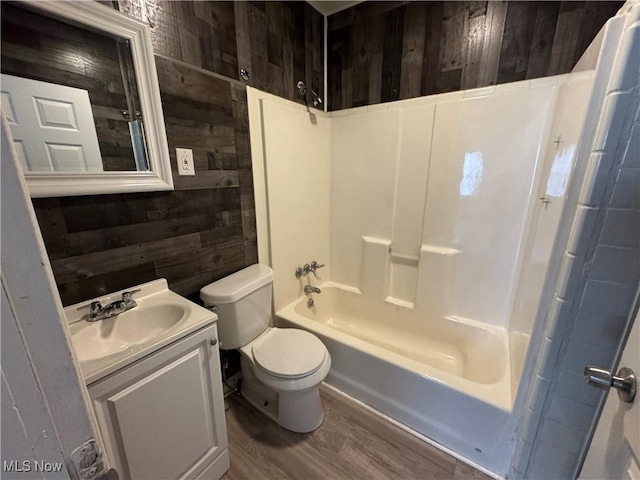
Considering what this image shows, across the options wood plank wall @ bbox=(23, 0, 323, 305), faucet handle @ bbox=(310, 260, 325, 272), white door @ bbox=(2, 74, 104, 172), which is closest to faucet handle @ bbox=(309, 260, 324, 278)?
faucet handle @ bbox=(310, 260, 325, 272)

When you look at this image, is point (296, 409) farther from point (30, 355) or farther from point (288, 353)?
point (30, 355)

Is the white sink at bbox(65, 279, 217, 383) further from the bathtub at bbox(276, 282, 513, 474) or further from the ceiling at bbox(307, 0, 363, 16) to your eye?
the ceiling at bbox(307, 0, 363, 16)

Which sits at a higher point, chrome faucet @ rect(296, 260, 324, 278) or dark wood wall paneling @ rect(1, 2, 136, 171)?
dark wood wall paneling @ rect(1, 2, 136, 171)

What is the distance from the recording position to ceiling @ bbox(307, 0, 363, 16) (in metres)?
1.81

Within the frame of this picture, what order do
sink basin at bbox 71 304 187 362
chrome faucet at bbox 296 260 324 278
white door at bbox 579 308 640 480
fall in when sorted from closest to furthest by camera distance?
white door at bbox 579 308 640 480 → sink basin at bbox 71 304 187 362 → chrome faucet at bbox 296 260 324 278

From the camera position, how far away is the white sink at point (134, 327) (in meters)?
0.83

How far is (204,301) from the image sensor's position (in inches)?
54.0

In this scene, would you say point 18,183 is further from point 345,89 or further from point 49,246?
point 345,89

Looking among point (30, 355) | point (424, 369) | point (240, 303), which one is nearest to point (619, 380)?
point (424, 369)

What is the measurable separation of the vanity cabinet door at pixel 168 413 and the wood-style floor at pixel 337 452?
0.20 meters

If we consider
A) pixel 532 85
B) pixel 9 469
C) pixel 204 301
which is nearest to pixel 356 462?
pixel 204 301

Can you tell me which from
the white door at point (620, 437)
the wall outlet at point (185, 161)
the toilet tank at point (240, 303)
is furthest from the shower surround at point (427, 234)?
the white door at point (620, 437)

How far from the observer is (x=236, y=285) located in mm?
1425

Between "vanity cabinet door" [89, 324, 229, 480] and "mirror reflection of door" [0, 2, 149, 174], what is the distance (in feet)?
2.53
